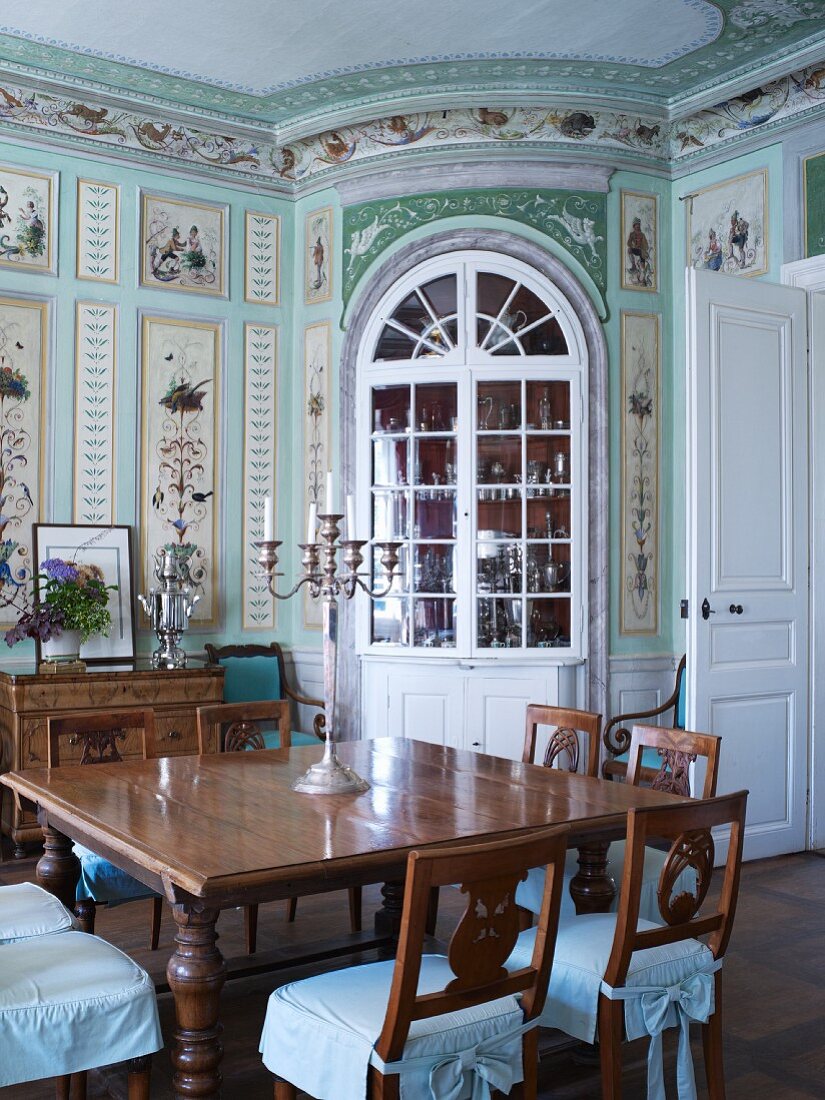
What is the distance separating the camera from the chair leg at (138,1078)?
97.6 inches

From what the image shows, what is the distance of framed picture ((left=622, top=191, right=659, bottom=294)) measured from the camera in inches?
249

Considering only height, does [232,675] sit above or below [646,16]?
below

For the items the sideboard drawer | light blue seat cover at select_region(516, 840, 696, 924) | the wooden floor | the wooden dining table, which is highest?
the wooden dining table

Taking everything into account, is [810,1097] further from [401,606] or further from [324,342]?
[324,342]

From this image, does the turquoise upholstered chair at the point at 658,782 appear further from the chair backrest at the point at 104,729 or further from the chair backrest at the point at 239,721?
the chair backrest at the point at 104,729

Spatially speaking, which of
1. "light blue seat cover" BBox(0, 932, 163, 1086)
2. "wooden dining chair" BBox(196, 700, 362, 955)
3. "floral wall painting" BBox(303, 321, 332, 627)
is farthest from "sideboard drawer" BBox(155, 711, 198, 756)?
"light blue seat cover" BBox(0, 932, 163, 1086)

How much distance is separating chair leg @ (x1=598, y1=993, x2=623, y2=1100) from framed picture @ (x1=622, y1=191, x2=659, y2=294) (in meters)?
4.57

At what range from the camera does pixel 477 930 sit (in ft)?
7.41

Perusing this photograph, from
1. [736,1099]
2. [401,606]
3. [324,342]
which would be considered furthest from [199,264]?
[736,1099]

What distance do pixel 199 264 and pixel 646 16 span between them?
2.74 m

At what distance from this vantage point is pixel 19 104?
5789 millimetres

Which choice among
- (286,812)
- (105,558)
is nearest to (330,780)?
(286,812)

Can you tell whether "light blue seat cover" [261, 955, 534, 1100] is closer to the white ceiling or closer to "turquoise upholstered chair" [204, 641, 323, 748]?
"turquoise upholstered chair" [204, 641, 323, 748]

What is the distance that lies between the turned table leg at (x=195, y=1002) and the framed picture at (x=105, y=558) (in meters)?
3.63
